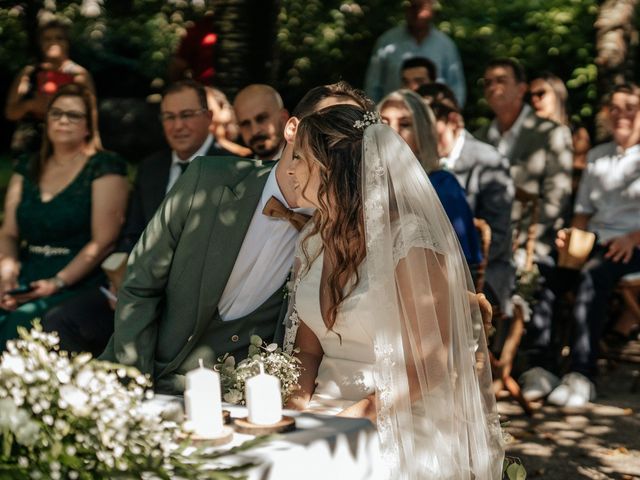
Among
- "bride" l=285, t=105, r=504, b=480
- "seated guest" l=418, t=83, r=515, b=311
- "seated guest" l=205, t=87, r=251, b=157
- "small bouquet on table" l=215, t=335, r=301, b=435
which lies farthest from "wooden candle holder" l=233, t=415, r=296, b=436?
"seated guest" l=205, t=87, r=251, b=157

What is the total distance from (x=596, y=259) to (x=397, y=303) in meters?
3.90

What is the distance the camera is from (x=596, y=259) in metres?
7.08

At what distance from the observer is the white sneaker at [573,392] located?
262 inches

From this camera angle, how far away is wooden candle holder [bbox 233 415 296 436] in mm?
2984

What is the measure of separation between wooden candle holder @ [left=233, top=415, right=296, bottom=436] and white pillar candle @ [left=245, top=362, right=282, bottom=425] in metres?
0.02

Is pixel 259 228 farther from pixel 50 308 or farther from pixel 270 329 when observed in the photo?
pixel 50 308

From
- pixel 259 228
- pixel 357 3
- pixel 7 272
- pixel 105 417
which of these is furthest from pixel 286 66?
pixel 105 417

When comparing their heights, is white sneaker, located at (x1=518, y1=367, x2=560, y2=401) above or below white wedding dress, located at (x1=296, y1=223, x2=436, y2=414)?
below

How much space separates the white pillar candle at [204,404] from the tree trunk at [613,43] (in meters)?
6.87

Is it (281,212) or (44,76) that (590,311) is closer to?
(281,212)

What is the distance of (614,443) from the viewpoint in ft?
19.2

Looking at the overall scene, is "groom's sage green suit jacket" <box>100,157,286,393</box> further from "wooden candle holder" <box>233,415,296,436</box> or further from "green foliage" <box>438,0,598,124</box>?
"green foliage" <box>438,0,598,124</box>

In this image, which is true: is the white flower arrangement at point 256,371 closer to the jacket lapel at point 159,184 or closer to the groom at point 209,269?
the groom at point 209,269

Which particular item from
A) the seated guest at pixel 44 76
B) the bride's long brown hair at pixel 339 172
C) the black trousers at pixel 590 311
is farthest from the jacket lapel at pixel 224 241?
the seated guest at pixel 44 76
